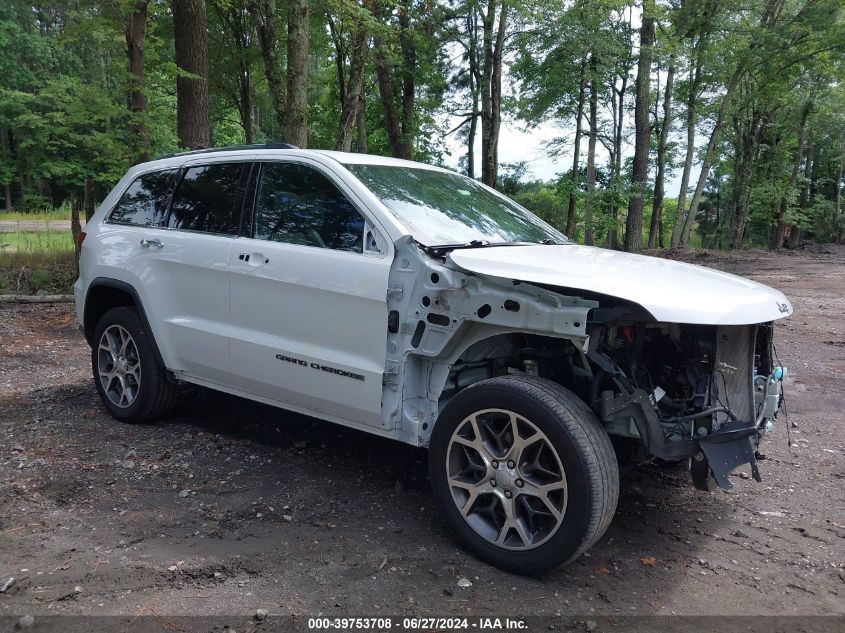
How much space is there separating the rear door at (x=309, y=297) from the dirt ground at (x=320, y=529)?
1.97ft

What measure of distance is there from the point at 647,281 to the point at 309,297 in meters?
1.84

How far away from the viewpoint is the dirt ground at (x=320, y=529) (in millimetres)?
2801

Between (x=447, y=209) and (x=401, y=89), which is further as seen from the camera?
(x=401, y=89)

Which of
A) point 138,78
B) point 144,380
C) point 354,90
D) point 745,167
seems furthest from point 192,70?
point 745,167

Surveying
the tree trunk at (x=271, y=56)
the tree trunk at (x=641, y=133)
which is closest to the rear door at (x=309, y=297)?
the tree trunk at (x=271, y=56)

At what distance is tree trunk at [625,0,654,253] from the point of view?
1839 centimetres

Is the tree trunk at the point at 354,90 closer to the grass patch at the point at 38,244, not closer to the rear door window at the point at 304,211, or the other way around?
the grass patch at the point at 38,244

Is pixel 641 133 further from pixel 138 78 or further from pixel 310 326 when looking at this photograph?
pixel 310 326

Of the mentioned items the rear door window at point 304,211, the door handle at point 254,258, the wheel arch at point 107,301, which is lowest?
the wheel arch at point 107,301

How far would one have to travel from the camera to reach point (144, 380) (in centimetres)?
477

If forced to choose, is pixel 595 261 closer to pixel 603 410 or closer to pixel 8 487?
pixel 603 410

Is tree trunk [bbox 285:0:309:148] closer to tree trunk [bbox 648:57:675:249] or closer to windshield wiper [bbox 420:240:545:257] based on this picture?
windshield wiper [bbox 420:240:545:257]

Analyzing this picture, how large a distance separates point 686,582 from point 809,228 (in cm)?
3901

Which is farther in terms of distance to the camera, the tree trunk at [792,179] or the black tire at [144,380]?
the tree trunk at [792,179]
